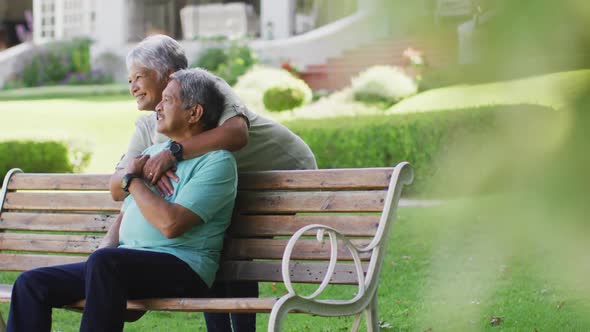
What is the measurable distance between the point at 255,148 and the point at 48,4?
67.6 feet

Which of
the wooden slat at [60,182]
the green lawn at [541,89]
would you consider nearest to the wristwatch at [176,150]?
the wooden slat at [60,182]

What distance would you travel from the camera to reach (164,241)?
3.07 meters

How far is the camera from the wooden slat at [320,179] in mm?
3168

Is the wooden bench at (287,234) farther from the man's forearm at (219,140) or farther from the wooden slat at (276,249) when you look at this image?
the man's forearm at (219,140)

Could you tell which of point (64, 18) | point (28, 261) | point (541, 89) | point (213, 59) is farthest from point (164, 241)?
point (64, 18)

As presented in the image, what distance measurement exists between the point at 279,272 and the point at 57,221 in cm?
124

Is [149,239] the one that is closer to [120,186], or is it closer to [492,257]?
[120,186]

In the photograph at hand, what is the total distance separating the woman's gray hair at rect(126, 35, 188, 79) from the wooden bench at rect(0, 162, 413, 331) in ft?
1.73

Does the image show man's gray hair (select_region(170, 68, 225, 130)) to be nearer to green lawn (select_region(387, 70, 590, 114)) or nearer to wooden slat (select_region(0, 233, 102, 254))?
wooden slat (select_region(0, 233, 102, 254))

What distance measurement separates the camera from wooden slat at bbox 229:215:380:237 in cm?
312

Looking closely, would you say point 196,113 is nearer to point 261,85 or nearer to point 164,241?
point 164,241

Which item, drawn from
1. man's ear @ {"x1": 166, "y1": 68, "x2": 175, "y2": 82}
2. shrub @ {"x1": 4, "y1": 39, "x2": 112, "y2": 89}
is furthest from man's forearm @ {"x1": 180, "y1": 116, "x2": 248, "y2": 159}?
shrub @ {"x1": 4, "y1": 39, "x2": 112, "y2": 89}

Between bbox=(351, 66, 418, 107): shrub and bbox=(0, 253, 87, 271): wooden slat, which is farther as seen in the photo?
bbox=(351, 66, 418, 107): shrub

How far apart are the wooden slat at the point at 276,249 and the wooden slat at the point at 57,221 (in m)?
0.70
